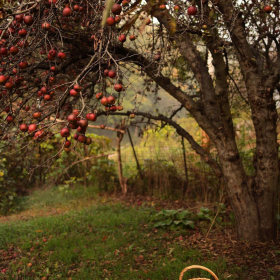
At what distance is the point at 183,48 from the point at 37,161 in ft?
17.1

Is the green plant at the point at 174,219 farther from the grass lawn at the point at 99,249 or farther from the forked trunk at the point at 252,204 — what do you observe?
the forked trunk at the point at 252,204

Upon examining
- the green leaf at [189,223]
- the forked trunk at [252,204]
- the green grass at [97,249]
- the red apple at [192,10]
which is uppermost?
the red apple at [192,10]

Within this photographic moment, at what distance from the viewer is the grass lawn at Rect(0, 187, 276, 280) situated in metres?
3.02

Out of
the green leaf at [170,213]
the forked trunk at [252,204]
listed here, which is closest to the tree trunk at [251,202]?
the forked trunk at [252,204]

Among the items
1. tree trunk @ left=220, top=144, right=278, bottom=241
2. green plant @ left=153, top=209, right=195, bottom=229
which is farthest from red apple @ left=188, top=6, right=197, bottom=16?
green plant @ left=153, top=209, right=195, bottom=229

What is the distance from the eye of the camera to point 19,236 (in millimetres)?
4090

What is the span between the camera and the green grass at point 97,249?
9.94 feet

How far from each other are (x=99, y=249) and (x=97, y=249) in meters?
0.04

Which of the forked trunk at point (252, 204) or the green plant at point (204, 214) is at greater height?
the forked trunk at point (252, 204)

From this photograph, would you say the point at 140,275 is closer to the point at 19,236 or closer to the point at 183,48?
the point at 19,236

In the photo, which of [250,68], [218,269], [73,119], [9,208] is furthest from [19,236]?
[250,68]

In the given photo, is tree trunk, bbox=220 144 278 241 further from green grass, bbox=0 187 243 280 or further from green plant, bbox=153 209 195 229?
green plant, bbox=153 209 195 229

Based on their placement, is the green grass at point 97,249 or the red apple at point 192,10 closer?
the red apple at point 192,10

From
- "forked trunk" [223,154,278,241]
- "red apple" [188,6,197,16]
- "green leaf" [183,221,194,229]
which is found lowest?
"green leaf" [183,221,194,229]
